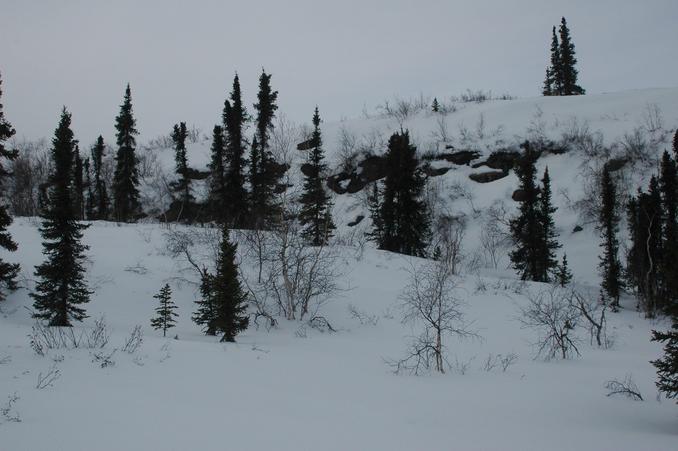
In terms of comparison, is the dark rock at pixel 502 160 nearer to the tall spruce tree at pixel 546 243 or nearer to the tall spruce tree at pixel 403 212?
the tall spruce tree at pixel 546 243

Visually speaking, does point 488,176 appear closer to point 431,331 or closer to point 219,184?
point 219,184

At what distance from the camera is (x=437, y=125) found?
57.2 metres

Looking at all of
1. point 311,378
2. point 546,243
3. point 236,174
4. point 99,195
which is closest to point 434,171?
point 546,243


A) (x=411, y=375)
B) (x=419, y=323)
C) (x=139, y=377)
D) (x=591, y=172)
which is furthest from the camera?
(x=591, y=172)

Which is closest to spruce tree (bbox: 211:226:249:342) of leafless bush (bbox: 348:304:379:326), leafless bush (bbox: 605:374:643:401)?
leafless bush (bbox: 348:304:379:326)

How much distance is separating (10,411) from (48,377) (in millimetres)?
1735

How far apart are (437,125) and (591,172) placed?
2029 cm

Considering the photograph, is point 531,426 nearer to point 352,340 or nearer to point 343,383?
point 343,383

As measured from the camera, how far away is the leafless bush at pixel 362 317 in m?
20.8

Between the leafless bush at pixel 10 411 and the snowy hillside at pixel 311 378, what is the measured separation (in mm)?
29

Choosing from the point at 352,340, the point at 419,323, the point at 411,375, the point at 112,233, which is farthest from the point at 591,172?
the point at 112,233

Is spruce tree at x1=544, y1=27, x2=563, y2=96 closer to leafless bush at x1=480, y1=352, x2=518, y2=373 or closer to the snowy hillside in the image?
the snowy hillside

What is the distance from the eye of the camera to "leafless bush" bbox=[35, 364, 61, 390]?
6531 mm

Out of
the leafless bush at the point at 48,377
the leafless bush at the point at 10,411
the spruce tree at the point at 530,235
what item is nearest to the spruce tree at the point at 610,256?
the spruce tree at the point at 530,235
